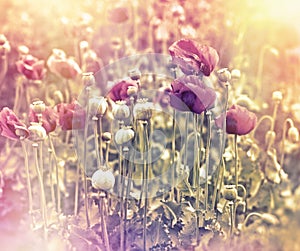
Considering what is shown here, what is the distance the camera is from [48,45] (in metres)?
1.40

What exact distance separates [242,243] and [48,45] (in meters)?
0.67

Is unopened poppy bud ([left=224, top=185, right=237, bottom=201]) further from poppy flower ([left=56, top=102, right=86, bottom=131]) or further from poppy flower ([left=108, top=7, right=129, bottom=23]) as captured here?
poppy flower ([left=108, top=7, right=129, bottom=23])

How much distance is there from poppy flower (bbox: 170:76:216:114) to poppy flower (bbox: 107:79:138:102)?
0.18 feet

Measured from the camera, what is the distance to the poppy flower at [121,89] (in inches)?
30.4

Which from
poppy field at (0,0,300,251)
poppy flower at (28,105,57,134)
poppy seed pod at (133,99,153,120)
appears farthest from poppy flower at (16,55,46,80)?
poppy seed pod at (133,99,153,120)

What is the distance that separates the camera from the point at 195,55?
2.46ft

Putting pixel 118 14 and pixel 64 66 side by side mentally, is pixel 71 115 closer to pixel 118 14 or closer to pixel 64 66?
pixel 64 66

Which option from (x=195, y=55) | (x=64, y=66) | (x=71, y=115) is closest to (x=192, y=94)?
(x=195, y=55)

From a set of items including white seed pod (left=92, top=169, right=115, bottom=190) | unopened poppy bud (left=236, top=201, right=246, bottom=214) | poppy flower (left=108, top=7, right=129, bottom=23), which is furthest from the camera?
poppy flower (left=108, top=7, right=129, bottom=23)

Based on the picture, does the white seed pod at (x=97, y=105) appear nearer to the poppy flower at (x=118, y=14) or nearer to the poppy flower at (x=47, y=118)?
the poppy flower at (x=47, y=118)

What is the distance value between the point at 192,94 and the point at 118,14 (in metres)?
0.43

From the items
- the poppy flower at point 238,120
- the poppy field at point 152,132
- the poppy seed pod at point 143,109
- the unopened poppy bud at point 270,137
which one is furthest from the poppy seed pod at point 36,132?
the unopened poppy bud at point 270,137

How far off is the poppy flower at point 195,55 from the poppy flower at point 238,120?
7 cm

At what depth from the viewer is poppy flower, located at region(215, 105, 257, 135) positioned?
799mm
